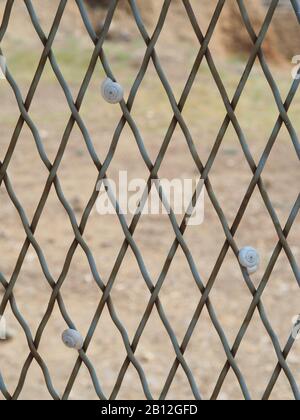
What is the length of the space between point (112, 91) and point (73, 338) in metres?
0.36

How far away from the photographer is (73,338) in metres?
1.20

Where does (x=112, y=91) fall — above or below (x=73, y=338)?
above

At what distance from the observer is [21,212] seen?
122 centimetres

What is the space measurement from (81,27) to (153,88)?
2.06 metres

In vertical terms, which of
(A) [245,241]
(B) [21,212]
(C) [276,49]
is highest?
(C) [276,49]

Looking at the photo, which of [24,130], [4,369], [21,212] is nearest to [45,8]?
[24,130]

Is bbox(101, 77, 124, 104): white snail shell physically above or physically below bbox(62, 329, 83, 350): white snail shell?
above

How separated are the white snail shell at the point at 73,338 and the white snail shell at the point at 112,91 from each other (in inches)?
13.3

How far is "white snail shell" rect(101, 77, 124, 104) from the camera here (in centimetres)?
110

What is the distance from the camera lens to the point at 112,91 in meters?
1.11

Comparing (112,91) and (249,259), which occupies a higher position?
(112,91)

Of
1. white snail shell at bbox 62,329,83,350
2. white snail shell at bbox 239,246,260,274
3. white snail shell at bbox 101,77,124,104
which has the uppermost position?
white snail shell at bbox 101,77,124,104

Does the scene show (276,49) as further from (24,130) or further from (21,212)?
(21,212)

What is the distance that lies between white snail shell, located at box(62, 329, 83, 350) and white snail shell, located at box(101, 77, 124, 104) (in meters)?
→ 0.34
